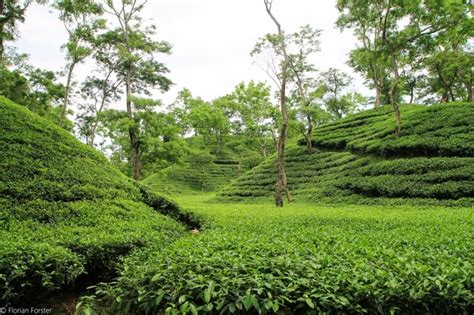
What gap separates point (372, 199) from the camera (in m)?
16.2

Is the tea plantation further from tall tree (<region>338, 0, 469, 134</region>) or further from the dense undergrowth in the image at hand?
tall tree (<region>338, 0, 469, 134</region>)

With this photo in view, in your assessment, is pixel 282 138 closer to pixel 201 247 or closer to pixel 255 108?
pixel 201 247

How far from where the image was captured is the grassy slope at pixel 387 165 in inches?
590

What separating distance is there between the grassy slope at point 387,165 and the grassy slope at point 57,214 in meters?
11.8

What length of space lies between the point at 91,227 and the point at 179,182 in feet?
101

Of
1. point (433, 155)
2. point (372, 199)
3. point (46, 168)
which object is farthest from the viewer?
point (433, 155)

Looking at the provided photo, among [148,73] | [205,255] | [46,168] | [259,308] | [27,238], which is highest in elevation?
[148,73]

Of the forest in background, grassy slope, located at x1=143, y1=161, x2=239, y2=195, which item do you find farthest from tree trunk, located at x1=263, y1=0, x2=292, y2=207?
grassy slope, located at x1=143, y1=161, x2=239, y2=195

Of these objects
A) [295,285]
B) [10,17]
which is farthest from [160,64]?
[295,285]

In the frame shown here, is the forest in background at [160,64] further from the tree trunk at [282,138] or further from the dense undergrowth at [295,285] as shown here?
the dense undergrowth at [295,285]

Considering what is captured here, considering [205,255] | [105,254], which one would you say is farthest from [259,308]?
[105,254]

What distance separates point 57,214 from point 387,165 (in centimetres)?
1638

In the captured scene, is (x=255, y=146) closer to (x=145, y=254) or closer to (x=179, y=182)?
(x=179, y=182)

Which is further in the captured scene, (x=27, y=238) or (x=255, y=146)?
(x=255, y=146)
